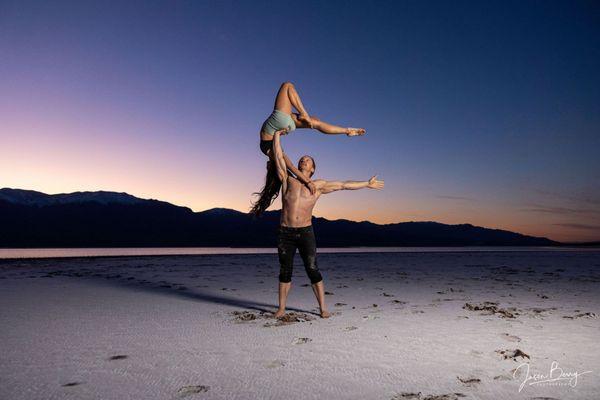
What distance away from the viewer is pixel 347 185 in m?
5.82

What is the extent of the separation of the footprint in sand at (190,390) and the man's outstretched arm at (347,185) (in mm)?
3271

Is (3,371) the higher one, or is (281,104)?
(281,104)

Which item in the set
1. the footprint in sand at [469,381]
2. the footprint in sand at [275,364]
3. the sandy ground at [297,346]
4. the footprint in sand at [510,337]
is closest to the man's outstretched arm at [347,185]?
the sandy ground at [297,346]

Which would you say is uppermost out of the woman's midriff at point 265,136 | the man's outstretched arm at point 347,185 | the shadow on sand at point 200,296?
the woman's midriff at point 265,136

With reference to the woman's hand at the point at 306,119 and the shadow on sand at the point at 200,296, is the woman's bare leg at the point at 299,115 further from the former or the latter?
the shadow on sand at the point at 200,296

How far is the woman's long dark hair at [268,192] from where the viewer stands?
6008 millimetres

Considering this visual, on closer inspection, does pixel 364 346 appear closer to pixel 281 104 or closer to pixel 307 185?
pixel 307 185

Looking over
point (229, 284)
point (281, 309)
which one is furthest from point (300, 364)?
point (229, 284)

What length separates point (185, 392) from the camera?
2.87 meters

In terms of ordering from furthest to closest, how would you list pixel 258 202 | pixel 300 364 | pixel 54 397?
pixel 258 202 < pixel 300 364 < pixel 54 397

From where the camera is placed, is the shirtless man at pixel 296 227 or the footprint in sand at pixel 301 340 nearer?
the footprint in sand at pixel 301 340

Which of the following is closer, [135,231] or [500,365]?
[500,365]

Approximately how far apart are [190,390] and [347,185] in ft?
11.9

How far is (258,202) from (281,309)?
5.42ft
